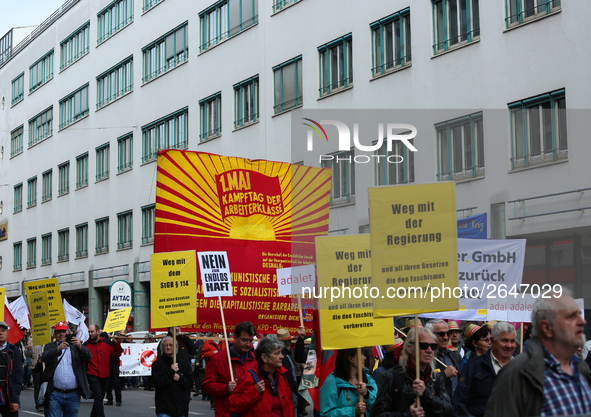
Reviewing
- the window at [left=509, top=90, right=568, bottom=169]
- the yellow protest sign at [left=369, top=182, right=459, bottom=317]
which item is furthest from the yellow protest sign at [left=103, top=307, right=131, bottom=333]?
the yellow protest sign at [left=369, top=182, right=459, bottom=317]

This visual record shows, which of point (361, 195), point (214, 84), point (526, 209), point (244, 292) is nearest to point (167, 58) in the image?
point (214, 84)

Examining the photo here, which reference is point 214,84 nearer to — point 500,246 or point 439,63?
point 439,63

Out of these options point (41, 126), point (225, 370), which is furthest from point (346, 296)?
point (41, 126)

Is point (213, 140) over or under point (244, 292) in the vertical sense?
over

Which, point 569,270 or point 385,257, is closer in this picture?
point 385,257

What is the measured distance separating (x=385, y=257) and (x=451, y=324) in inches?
188

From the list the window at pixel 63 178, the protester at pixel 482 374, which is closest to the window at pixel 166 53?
the window at pixel 63 178

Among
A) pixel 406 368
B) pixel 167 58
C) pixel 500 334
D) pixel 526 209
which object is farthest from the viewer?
pixel 167 58

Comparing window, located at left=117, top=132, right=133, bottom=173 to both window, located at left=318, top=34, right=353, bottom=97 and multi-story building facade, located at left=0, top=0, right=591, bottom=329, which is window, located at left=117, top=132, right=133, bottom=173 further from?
window, located at left=318, top=34, right=353, bottom=97

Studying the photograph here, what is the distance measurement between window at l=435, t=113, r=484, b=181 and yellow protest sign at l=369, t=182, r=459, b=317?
15.6 m

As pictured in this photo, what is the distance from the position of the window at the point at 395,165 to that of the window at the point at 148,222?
15.6m

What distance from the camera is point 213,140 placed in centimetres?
3328

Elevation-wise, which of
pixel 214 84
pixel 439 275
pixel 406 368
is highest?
pixel 214 84

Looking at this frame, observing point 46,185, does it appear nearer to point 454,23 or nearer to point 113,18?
point 113,18
